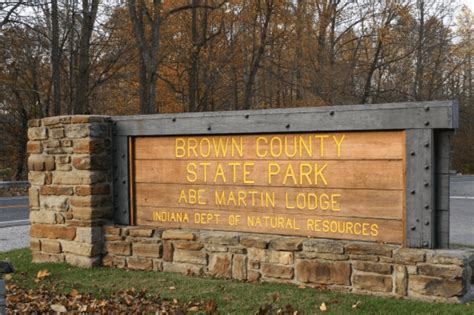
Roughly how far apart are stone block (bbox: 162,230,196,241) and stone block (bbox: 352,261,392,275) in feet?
6.18

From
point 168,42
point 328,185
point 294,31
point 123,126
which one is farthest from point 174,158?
point 294,31

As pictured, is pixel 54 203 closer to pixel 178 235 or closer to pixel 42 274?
pixel 42 274

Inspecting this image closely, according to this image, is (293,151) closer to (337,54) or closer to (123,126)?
(123,126)

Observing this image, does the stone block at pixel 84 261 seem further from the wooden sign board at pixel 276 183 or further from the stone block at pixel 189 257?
the stone block at pixel 189 257

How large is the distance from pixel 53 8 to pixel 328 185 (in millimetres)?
16325

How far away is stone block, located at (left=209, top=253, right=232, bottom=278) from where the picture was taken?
575 centimetres

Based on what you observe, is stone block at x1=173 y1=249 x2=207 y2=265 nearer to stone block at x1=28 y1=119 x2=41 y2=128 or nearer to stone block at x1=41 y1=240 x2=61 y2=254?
stone block at x1=41 y1=240 x2=61 y2=254

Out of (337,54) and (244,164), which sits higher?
(337,54)

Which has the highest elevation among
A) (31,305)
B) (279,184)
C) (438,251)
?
(279,184)

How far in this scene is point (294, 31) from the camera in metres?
26.2

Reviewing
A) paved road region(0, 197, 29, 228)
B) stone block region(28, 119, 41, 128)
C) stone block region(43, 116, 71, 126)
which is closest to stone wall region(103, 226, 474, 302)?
stone block region(43, 116, 71, 126)

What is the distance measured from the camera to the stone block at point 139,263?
6.29 meters

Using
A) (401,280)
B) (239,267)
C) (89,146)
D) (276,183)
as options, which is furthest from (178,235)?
(401,280)

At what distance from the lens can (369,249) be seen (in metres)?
4.94
